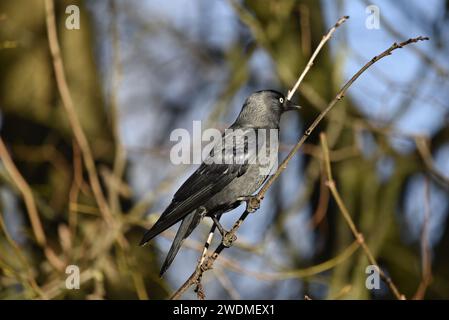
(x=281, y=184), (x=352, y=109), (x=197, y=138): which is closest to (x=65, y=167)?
(x=197, y=138)

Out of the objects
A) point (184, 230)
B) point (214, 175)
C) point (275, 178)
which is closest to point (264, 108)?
point (214, 175)

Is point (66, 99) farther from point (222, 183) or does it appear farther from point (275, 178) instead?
point (275, 178)

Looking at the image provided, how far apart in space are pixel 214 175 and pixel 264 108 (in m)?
0.82

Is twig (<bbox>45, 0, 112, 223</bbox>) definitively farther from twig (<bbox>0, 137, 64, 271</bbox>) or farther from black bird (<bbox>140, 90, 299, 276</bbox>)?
black bird (<bbox>140, 90, 299, 276</bbox>)

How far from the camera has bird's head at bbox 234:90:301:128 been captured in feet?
18.5

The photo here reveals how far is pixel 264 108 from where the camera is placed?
568 centimetres

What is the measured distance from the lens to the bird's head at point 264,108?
5.65m

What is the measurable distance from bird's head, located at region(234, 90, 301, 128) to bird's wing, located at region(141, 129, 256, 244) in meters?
0.22

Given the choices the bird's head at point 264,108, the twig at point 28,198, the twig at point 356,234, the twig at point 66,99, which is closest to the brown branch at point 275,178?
the twig at point 356,234

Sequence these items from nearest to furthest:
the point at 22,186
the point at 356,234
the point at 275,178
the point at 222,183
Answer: the point at 275,178, the point at 356,234, the point at 222,183, the point at 22,186

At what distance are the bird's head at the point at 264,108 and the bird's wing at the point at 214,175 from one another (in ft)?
0.73

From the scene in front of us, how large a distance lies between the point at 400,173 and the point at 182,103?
3.22 meters

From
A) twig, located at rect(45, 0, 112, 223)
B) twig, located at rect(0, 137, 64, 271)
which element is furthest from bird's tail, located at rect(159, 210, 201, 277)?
twig, located at rect(0, 137, 64, 271)
